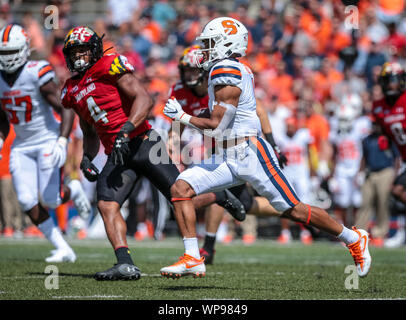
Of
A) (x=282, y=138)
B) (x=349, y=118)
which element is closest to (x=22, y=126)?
(x=282, y=138)

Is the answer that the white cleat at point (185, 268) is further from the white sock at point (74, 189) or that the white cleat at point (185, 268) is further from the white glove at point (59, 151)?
the white sock at point (74, 189)

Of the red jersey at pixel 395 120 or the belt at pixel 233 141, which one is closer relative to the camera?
the belt at pixel 233 141

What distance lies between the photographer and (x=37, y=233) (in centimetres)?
1181

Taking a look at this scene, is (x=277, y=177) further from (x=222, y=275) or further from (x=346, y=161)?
(x=346, y=161)

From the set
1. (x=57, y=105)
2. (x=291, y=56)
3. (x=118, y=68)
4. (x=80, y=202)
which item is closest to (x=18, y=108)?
(x=57, y=105)

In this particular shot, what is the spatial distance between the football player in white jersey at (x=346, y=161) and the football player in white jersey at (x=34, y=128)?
534 centimetres

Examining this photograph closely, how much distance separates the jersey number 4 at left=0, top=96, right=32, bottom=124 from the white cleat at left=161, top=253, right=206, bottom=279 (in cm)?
281

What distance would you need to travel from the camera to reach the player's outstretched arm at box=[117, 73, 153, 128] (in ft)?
17.9

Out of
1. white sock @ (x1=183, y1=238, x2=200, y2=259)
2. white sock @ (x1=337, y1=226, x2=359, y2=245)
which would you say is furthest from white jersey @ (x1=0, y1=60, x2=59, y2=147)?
white sock @ (x1=337, y1=226, x2=359, y2=245)

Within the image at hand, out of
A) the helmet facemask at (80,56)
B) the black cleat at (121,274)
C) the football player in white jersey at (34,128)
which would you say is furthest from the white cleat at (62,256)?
the helmet facemask at (80,56)

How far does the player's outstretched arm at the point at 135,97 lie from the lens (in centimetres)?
545

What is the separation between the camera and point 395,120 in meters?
8.16

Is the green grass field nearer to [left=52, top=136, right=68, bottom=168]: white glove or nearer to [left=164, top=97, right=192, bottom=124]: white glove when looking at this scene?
[left=52, top=136, right=68, bottom=168]: white glove

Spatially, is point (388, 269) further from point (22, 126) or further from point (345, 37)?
point (345, 37)
